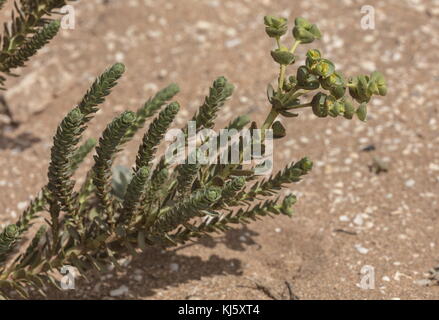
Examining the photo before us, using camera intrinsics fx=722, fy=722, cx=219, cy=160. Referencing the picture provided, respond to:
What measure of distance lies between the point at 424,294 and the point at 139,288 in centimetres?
139

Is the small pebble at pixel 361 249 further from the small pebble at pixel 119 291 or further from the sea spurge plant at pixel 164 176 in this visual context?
the small pebble at pixel 119 291

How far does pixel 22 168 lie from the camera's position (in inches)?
179

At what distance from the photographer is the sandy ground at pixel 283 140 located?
365cm

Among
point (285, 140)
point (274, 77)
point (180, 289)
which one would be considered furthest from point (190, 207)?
point (274, 77)

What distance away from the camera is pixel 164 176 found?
295cm

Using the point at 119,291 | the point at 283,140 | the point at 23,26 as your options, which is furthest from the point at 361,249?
the point at 23,26

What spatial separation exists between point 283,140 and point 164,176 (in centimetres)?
180

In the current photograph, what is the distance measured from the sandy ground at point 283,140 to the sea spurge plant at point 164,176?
433 millimetres

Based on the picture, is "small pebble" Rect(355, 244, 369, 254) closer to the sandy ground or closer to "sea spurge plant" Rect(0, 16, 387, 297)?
the sandy ground

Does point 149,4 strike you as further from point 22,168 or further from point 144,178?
point 144,178

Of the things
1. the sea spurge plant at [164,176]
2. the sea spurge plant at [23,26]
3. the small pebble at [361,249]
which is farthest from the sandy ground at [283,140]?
the sea spurge plant at [23,26]

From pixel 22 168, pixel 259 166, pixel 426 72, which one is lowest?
pixel 259 166

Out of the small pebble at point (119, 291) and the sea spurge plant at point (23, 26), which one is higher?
the sea spurge plant at point (23, 26)

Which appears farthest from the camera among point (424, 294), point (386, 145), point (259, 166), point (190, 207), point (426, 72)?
point (426, 72)
